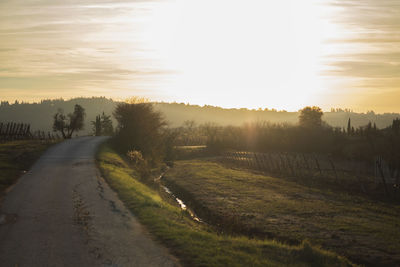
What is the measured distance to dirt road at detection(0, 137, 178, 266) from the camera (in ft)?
34.6

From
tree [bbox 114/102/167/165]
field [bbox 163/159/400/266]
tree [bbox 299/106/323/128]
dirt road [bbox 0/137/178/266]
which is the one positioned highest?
tree [bbox 299/106/323/128]

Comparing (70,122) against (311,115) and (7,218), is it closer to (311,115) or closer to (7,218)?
(7,218)

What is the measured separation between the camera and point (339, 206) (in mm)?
24531

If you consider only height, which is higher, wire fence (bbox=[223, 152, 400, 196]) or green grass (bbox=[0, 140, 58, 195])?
green grass (bbox=[0, 140, 58, 195])

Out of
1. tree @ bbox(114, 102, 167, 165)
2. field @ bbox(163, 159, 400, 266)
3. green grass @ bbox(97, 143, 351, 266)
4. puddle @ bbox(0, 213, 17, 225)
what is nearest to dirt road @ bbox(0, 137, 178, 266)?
puddle @ bbox(0, 213, 17, 225)

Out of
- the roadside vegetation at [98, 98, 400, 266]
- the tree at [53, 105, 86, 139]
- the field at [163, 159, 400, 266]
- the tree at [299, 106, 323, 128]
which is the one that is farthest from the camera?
the tree at [299, 106, 323, 128]

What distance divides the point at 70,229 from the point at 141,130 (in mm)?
Result: 32795

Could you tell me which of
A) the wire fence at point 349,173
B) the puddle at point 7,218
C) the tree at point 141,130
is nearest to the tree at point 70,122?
the tree at point 141,130

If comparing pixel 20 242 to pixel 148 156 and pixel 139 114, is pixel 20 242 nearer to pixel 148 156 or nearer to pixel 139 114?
pixel 148 156

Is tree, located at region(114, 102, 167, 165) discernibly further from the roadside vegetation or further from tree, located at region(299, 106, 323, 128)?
tree, located at region(299, 106, 323, 128)

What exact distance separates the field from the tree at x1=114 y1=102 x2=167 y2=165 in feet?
35.0

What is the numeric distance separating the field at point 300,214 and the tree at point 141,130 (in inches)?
420

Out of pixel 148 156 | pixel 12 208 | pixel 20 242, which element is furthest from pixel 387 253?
pixel 148 156

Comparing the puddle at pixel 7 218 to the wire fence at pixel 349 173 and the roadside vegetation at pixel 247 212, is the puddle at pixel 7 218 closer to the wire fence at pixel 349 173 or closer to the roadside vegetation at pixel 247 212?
the roadside vegetation at pixel 247 212
